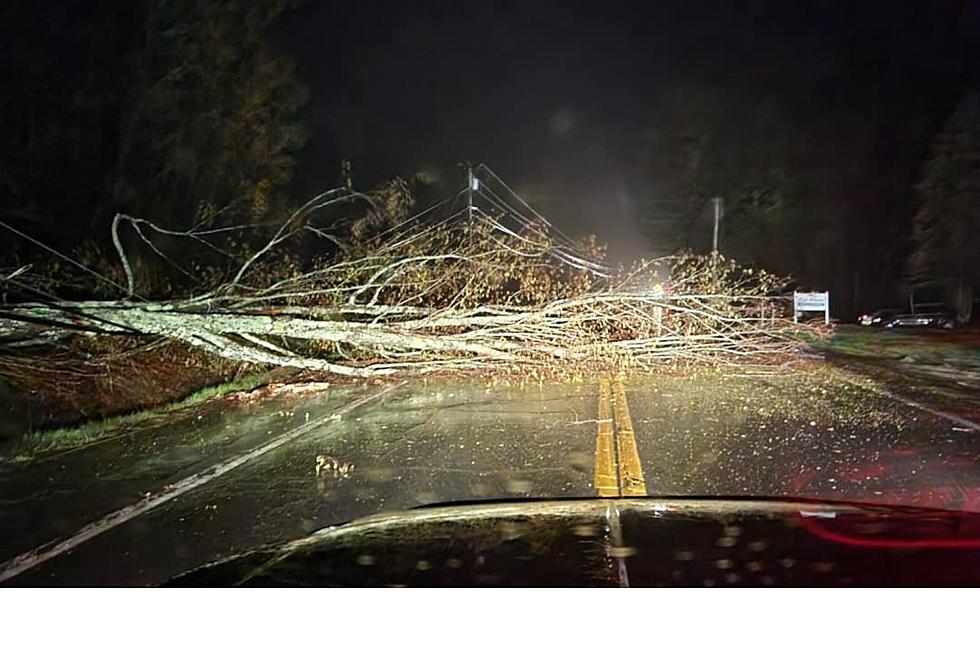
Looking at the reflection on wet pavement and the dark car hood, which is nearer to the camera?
the dark car hood

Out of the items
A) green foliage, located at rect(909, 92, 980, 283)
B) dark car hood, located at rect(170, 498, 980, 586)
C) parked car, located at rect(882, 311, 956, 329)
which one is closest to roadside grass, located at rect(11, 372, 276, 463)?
dark car hood, located at rect(170, 498, 980, 586)

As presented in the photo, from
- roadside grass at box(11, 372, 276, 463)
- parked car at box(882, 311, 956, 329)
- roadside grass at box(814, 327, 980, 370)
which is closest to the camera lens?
roadside grass at box(11, 372, 276, 463)

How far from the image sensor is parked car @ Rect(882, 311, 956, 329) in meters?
29.9

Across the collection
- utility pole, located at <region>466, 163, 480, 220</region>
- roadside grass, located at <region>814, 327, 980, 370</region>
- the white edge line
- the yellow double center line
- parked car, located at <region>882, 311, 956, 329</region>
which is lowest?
the white edge line

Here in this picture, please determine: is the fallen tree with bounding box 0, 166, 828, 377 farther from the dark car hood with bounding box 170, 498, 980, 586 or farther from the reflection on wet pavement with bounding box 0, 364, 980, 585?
the dark car hood with bounding box 170, 498, 980, 586

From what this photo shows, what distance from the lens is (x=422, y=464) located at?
21.4 ft

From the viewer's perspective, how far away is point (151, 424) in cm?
858

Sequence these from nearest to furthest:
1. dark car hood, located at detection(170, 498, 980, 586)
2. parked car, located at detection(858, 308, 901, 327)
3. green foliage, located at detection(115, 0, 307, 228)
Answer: dark car hood, located at detection(170, 498, 980, 586)
green foliage, located at detection(115, 0, 307, 228)
parked car, located at detection(858, 308, 901, 327)

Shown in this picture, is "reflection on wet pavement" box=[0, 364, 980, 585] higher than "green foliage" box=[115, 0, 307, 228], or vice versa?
"green foliage" box=[115, 0, 307, 228]

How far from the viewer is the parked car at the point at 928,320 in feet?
98.2

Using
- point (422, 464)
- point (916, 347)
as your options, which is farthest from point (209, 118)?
point (916, 347)

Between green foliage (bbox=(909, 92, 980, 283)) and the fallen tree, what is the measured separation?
1631 centimetres

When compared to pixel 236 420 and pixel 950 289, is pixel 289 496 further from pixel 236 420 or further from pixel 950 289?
pixel 950 289

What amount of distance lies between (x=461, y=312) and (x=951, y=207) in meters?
20.9
